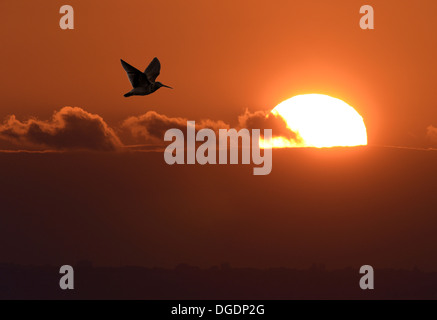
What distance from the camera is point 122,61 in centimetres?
3559

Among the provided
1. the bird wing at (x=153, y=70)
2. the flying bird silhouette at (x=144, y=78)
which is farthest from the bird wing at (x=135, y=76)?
the bird wing at (x=153, y=70)

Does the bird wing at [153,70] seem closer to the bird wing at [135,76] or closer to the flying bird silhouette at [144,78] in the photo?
the flying bird silhouette at [144,78]

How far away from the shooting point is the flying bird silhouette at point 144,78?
36.9 m

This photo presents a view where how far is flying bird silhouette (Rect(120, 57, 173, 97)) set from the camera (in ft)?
121

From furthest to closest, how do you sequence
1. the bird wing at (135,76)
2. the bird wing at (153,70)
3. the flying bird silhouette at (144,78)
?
1. the bird wing at (153,70)
2. the flying bird silhouette at (144,78)
3. the bird wing at (135,76)

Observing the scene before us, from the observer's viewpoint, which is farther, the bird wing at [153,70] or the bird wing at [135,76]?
the bird wing at [153,70]

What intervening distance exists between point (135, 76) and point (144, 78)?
0.67 metres

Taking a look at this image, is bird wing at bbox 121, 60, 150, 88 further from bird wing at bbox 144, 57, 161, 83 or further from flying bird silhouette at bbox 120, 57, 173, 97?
bird wing at bbox 144, 57, 161, 83

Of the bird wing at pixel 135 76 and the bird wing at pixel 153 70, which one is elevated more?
the bird wing at pixel 153 70

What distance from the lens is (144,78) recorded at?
3809 centimetres

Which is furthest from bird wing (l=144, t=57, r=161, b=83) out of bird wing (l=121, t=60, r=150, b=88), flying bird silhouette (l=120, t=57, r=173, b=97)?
bird wing (l=121, t=60, r=150, b=88)
